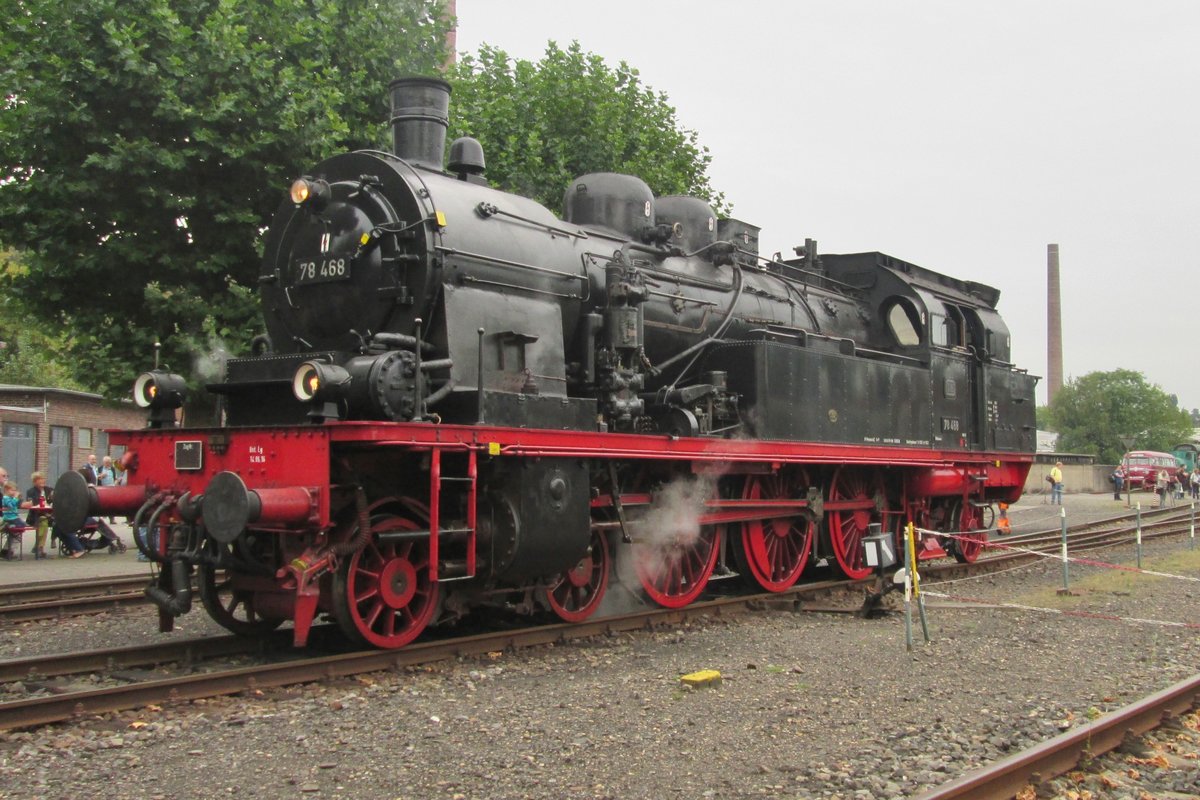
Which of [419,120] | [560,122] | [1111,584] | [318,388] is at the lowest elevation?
[1111,584]

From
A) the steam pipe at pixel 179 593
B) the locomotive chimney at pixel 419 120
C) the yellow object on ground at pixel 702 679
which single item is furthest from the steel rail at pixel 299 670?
the locomotive chimney at pixel 419 120

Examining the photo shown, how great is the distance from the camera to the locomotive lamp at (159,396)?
816cm

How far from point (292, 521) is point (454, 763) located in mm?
2225

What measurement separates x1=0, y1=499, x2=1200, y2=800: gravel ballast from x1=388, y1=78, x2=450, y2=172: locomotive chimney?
13.8 ft

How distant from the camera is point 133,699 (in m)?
6.08

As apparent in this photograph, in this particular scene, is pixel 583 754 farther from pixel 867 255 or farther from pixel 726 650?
pixel 867 255

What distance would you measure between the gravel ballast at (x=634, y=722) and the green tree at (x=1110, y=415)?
205 ft

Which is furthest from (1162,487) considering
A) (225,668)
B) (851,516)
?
(225,668)

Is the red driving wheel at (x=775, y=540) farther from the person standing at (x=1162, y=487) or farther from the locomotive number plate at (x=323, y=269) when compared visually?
the person standing at (x=1162, y=487)

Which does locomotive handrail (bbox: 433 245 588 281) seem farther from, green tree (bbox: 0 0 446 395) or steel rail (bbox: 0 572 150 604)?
green tree (bbox: 0 0 446 395)

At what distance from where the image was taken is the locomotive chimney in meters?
8.77

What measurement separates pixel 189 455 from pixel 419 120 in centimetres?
339

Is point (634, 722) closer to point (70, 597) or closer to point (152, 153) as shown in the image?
point (70, 597)

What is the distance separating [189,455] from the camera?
7453mm
